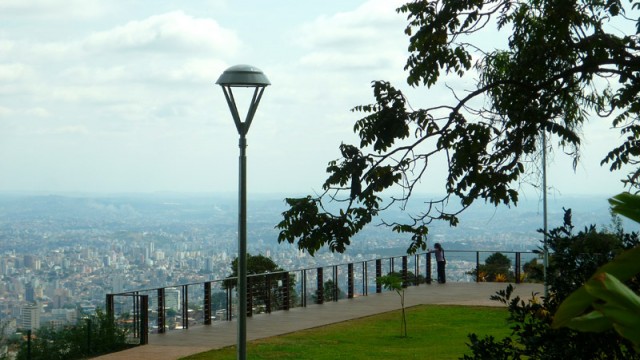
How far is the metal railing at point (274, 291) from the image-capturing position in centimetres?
2112

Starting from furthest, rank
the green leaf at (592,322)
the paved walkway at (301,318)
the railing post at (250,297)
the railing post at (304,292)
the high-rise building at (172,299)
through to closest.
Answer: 1. the railing post at (304,292)
2. the railing post at (250,297)
3. the high-rise building at (172,299)
4. the paved walkway at (301,318)
5. the green leaf at (592,322)

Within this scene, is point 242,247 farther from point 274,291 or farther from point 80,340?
point 274,291

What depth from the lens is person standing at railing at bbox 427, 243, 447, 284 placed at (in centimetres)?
3503

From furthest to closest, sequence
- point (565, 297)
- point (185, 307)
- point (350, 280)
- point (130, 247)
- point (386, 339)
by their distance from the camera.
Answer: point (130, 247) < point (350, 280) < point (185, 307) < point (386, 339) < point (565, 297)

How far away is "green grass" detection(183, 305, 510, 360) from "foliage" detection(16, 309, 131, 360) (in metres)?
2.15

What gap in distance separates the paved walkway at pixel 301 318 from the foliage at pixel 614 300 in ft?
56.2

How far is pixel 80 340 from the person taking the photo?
1938 centimetres

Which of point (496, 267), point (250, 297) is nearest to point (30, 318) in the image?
point (250, 297)

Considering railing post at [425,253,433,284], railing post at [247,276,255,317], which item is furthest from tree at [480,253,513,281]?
railing post at [247,276,255,317]

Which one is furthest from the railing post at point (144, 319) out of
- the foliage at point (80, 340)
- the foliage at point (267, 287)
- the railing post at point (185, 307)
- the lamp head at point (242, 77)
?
the lamp head at point (242, 77)

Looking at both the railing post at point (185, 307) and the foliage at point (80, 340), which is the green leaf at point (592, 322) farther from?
the railing post at point (185, 307)

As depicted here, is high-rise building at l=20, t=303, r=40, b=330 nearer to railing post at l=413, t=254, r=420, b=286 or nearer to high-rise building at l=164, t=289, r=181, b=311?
high-rise building at l=164, t=289, r=181, b=311

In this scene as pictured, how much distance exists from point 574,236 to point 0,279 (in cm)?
5441

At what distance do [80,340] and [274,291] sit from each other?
30.0 feet
